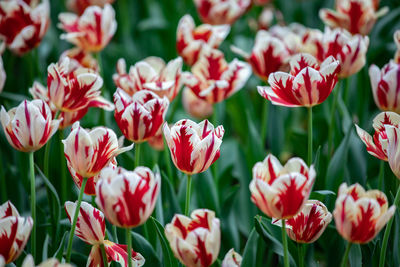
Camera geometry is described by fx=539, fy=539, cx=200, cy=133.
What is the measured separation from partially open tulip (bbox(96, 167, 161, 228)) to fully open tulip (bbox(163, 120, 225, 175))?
118 mm

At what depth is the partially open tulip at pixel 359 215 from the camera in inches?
26.6

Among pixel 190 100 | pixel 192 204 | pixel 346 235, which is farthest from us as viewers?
pixel 190 100

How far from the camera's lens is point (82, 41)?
1.31 metres

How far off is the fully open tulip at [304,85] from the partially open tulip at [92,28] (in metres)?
0.54

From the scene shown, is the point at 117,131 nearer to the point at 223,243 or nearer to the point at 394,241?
the point at 223,243

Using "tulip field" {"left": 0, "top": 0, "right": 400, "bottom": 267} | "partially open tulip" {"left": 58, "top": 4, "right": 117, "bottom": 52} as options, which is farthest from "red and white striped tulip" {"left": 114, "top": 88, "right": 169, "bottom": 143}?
"partially open tulip" {"left": 58, "top": 4, "right": 117, "bottom": 52}

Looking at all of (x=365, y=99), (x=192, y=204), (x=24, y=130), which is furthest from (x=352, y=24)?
(x=24, y=130)

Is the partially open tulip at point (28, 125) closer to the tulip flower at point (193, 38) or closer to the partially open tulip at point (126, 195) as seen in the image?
the partially open tulip at point (126, 195)

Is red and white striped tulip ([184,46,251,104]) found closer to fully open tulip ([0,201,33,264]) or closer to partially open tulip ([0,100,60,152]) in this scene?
partially open tulip ([0,100,60,152])

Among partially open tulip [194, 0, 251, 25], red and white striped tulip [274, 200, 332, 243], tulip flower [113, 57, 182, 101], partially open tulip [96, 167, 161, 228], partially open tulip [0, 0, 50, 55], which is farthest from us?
partially open tulip [194, 0, 251, 25]

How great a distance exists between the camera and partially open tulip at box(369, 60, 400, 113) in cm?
96

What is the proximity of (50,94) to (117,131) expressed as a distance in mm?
520

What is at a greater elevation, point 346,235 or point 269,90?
point 269,90

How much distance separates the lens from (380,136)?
2.65 ft
